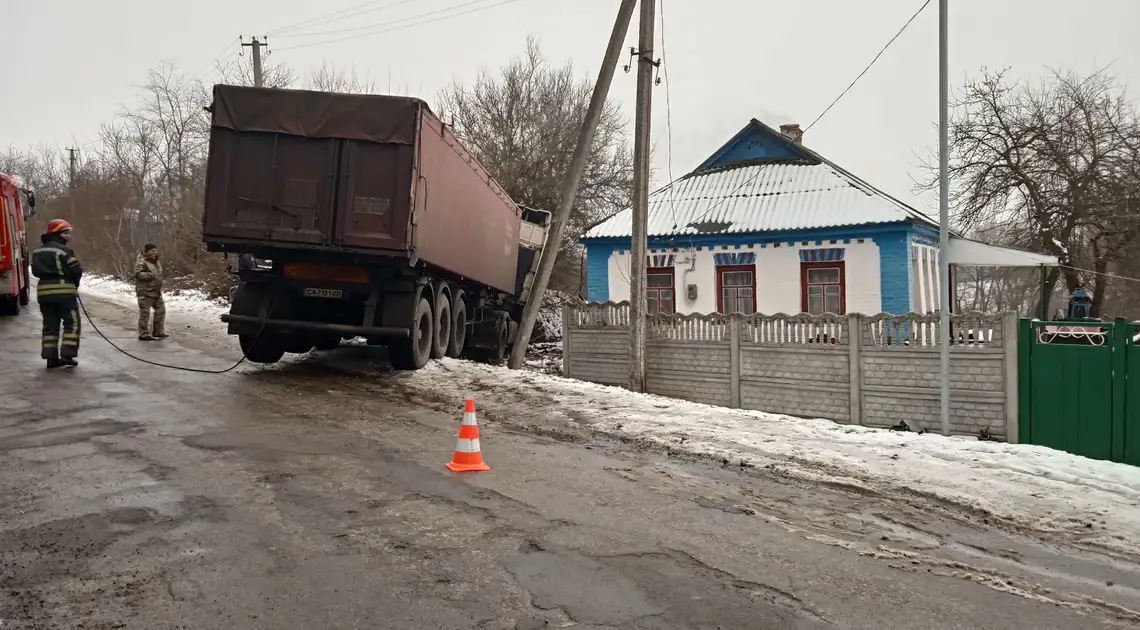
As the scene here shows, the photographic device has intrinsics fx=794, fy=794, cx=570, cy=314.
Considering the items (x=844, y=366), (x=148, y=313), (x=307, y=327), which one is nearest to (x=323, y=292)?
(x=307, y=327)

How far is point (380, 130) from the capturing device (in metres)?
9.09

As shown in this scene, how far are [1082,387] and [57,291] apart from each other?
12.8 meters

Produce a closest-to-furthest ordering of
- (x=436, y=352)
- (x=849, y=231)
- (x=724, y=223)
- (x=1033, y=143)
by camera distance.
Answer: (x=436, y=352), (x=849, y=231), (x=724, y=223), (x=1033, y=143)

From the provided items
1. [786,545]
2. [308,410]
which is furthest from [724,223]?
[786,545]

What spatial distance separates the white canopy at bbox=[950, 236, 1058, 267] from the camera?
42.3ft

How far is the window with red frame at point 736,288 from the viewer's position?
67.3ft

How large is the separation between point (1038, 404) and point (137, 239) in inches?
1582

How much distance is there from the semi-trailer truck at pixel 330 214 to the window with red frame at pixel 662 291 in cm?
1119

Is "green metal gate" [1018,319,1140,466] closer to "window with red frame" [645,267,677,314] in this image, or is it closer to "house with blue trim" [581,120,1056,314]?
"house with blue trim" [581,120,1056,314]

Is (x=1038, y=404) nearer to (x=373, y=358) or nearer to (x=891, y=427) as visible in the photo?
(x=891, y=427)

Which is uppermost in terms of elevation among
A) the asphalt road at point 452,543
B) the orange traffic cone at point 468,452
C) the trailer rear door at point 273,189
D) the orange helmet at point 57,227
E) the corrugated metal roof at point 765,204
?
the corrugated metal roof at point 765,204

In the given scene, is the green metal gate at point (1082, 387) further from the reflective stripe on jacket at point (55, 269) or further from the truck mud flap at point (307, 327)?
the reflective stripe on jacket at point (55, 269)

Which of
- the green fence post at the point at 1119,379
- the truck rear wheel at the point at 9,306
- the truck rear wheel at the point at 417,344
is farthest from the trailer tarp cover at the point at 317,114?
the truck rear wheel at the point at 9,306

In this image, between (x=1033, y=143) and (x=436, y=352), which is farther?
(x=1033, y=143)
